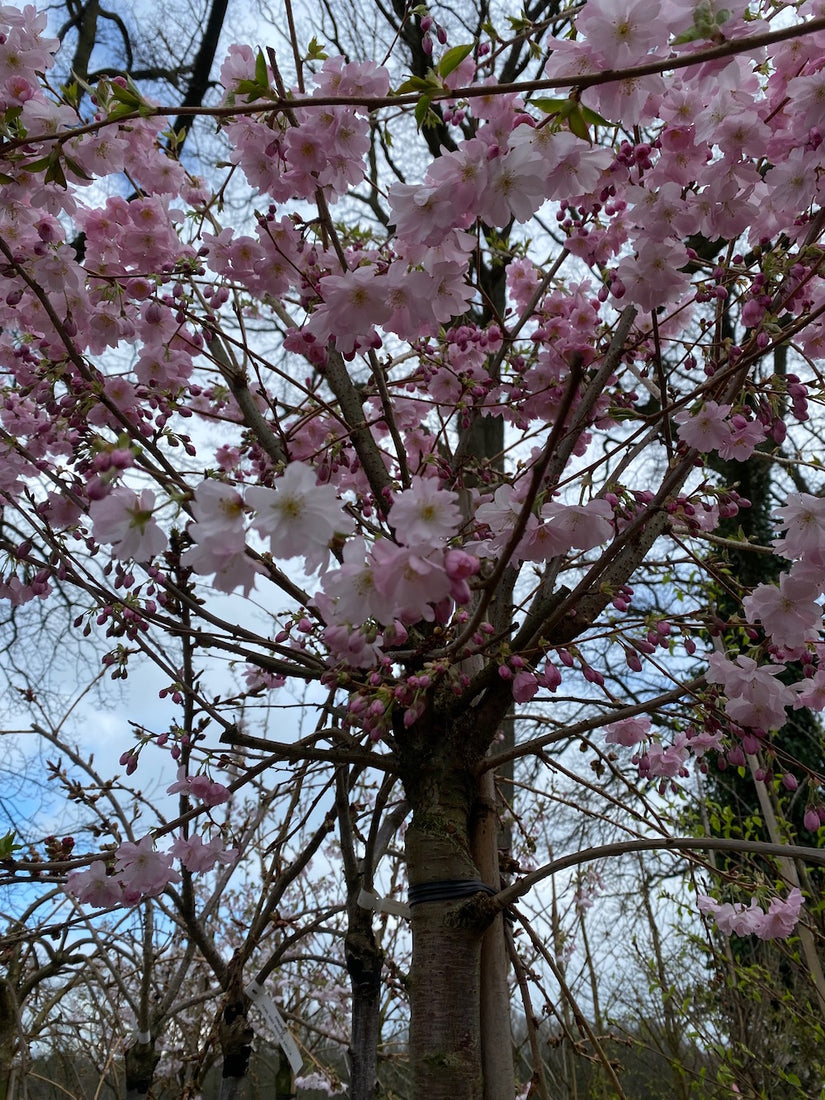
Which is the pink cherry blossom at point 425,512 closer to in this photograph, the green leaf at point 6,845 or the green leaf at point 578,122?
the green leaf at point 578,122

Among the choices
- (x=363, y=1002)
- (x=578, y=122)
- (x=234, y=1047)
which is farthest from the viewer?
(x=234, y=1047)

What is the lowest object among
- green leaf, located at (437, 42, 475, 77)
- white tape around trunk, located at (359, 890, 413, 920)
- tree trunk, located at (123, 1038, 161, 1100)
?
tree trunk, located at (123, 1038, 161, 1100)

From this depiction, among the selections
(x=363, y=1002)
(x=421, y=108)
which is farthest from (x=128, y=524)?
(x=363, y=1002)

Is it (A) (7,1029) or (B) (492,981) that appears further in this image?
(A) (7,1029)

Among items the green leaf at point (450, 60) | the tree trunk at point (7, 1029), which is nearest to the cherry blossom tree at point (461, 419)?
the green leaf at point (450, 60)

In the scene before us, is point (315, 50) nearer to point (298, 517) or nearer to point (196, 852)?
point (298, 517)

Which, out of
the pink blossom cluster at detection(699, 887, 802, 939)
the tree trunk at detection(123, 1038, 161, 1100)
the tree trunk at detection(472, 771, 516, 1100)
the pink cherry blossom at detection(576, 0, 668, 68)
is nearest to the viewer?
the pink cherry blossom at detection(576, 0, 668, 68)

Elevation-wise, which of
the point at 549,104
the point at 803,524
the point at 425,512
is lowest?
the point at 425,512

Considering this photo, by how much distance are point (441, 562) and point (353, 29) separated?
726 cm

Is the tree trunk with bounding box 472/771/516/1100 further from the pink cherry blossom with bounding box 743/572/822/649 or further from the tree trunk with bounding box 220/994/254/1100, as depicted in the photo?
the tree trunk with bounding box 220/994/254/1100

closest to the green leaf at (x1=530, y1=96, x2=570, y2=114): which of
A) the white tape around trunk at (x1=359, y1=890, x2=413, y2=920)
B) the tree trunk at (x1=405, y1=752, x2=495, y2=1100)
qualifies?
the tree trunk at (x1=405, y1=752, x2=495, y2=1100)

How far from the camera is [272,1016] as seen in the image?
2.04 meters

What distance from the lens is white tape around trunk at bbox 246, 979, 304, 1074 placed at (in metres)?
2.04

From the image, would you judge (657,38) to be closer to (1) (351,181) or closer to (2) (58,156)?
(1) (351,181)
